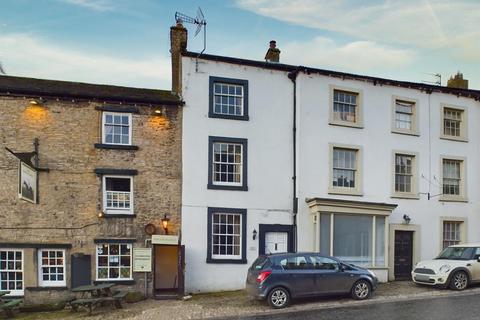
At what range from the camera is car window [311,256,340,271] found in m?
13.8

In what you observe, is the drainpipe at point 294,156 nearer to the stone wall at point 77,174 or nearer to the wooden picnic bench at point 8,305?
the stone wall at point 77,174

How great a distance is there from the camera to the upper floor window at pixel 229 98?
1798 centimetres

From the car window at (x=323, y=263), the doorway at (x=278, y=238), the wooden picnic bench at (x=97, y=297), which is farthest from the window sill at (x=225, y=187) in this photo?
the wooden picnic bench at (x=97, y=297)

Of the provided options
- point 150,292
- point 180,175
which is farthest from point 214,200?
point 150,292

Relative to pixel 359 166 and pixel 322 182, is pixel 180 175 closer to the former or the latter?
pixel 322 182

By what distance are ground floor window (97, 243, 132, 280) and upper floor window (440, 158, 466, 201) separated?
14.9 meters

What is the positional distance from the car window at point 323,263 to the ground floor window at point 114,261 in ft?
24.7

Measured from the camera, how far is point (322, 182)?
60.5ft

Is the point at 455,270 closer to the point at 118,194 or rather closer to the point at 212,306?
the point at 212,306

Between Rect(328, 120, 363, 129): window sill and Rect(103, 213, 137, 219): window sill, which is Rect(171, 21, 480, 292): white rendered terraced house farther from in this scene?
Rect(103, 213, 137, 219): window sill

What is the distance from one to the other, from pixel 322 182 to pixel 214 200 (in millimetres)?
4852

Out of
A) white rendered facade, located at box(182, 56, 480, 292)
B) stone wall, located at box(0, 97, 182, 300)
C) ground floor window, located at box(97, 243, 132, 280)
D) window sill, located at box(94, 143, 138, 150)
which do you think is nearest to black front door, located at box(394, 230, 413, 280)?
white rendered facade, located at box(182, 56, 480, 292)

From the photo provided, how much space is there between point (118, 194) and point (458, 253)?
44.4ft

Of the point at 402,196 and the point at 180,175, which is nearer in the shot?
the point at 180,175
